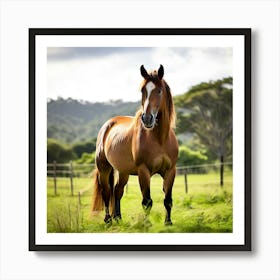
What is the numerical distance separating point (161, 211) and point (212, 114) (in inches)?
23.8

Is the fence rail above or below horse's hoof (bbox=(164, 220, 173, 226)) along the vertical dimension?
above

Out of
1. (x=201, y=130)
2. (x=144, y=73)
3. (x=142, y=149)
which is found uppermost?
(x=144, y=73)

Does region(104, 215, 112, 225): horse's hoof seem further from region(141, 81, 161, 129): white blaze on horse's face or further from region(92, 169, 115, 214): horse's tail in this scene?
region(141, 81, 161, 129): white blaze on horse's face

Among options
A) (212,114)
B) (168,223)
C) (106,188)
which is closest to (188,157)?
(212,114)

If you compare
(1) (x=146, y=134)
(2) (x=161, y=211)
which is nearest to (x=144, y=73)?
(1) (x=146, y=134)

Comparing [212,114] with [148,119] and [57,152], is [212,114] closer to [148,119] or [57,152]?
[148,119]

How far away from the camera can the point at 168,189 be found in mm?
2967

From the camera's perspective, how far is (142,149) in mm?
2992

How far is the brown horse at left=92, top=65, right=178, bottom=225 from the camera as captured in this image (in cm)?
295

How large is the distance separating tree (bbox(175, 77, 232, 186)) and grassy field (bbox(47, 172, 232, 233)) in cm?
12

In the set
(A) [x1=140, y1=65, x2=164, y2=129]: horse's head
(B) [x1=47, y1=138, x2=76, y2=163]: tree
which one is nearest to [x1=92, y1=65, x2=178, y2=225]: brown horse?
(A) [x1=140, y1=65, x2=164, y2=129]: horse's head

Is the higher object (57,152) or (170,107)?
(170,107)
